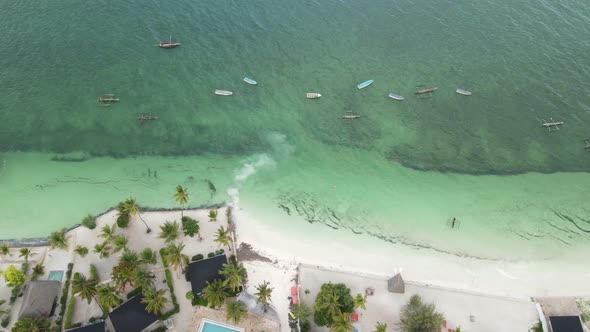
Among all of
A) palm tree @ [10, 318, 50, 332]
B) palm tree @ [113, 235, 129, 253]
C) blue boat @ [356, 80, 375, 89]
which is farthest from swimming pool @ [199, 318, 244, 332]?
blue boat @ [356, 80, 375, 89]

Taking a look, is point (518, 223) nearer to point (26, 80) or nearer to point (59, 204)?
point (59, 204)

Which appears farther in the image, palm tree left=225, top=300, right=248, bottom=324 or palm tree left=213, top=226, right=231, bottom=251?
palm tree left=213, top=226, right=231, bottom=251

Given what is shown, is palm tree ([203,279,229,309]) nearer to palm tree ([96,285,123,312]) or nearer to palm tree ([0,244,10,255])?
palm tree ([96,285,123,312])

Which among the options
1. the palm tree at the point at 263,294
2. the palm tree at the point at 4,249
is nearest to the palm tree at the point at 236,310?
the palm tree at the point at 263,294

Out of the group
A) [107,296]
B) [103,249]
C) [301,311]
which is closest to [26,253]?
[103,249]

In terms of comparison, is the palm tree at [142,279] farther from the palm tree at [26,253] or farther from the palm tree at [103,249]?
the palm tree at [26,253]
